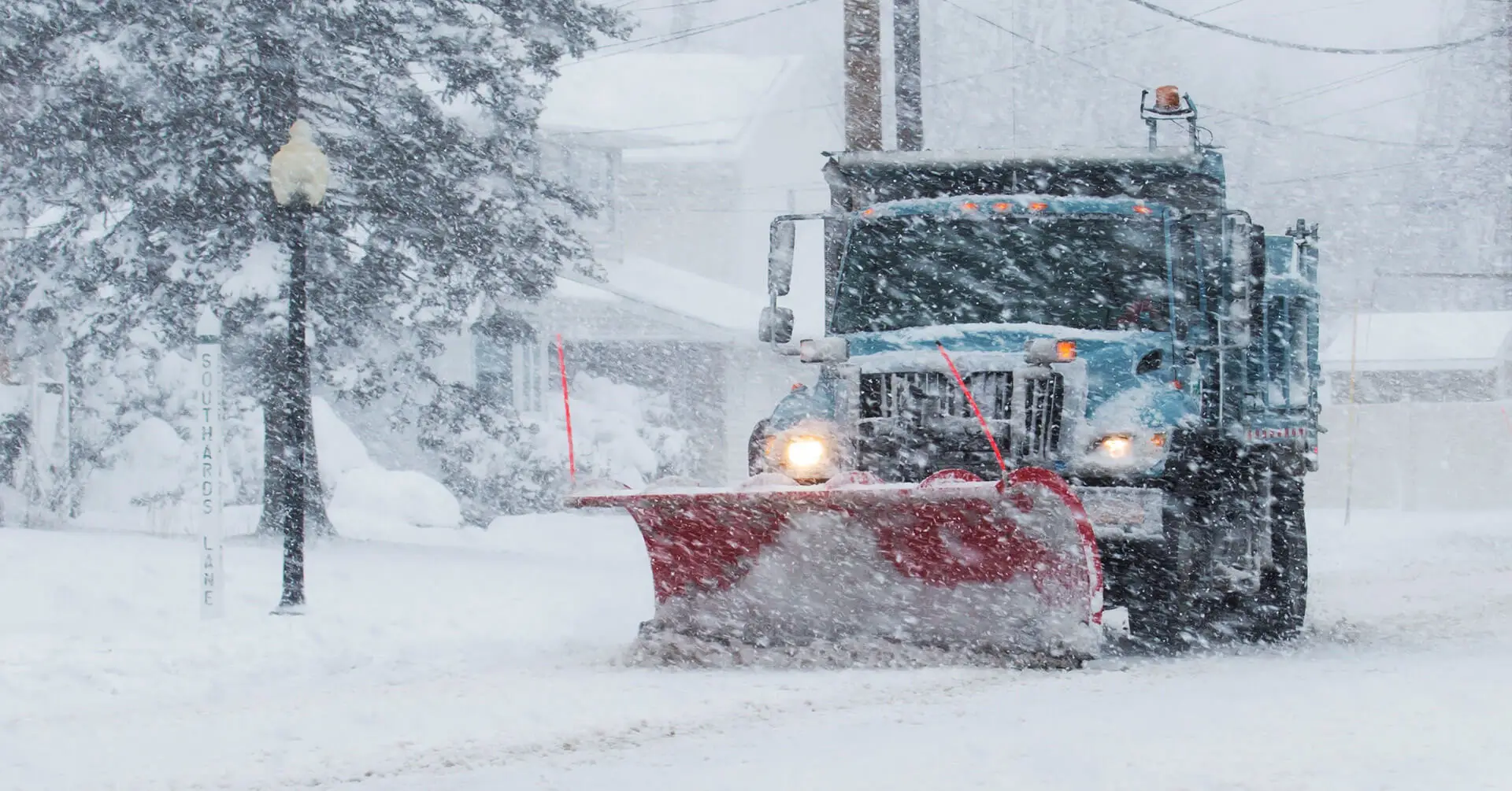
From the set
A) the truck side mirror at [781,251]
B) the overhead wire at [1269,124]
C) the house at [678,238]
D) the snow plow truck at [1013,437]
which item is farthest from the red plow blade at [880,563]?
the overhead wire at [1269,124]

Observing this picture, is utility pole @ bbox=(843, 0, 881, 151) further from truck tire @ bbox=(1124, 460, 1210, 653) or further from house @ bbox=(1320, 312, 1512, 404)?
house @ bbox=(1320, 312, 1512, 404)

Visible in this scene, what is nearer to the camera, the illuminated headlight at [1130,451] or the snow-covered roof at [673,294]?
the illuminated headlight at [1130,451]

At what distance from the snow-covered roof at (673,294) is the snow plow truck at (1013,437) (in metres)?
16.1

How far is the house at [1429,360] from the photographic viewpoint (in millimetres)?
38750

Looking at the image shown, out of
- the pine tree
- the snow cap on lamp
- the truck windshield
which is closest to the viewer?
the truck windshield

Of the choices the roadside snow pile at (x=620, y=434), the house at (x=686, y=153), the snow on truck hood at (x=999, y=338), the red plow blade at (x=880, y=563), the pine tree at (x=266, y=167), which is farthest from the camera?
the house at (x=686, y=153)

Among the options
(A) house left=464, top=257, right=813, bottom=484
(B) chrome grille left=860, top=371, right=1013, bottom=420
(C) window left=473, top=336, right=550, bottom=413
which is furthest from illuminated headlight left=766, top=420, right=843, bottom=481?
(C) window left=473, top=336, right=550, bottom=413

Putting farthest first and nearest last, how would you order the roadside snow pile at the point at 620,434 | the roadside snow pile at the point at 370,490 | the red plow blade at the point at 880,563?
the roadside snow pile at the point at 620,434, the roadside snow pile at the point at 370,490, the red plow blade at the point at 880,563

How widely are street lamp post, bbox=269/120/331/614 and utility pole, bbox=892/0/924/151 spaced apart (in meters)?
5.82

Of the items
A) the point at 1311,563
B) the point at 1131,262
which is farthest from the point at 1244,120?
the point at 1131,262

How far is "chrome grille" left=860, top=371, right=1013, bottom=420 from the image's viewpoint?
9.65 meters

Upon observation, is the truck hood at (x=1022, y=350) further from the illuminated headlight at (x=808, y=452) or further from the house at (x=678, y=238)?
the house at (x=678, y=238)

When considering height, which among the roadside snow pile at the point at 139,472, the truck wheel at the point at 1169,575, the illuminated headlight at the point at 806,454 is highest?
the illuminated headlight at the point at 806,454

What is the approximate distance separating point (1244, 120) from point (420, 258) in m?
46.2
